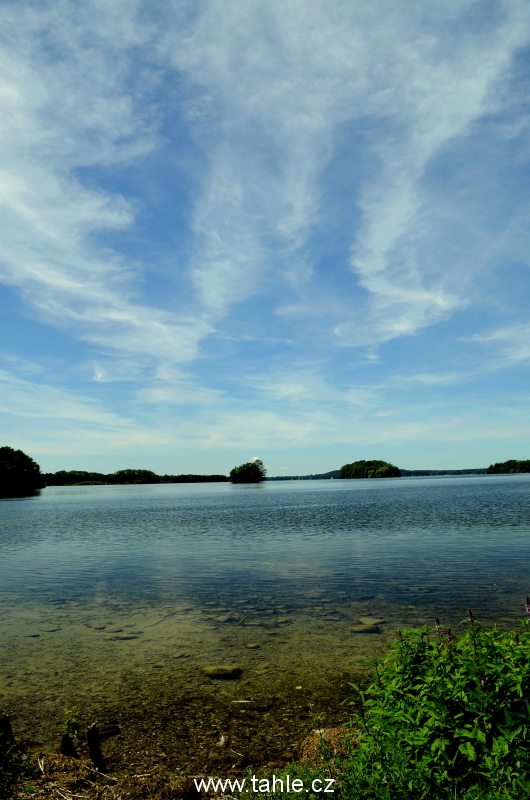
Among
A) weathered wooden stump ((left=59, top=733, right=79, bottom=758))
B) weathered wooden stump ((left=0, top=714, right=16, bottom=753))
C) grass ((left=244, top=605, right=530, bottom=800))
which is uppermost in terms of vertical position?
grass ((left=244, top=605, right=530, bottom=800))

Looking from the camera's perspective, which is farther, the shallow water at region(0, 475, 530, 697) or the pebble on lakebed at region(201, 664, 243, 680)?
the shallow water at region(0, 475, 530, 697)

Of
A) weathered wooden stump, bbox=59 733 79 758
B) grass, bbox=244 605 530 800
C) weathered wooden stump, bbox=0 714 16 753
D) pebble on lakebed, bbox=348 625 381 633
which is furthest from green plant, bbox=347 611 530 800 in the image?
pebble on lakebed, bbox=348 625 381 633

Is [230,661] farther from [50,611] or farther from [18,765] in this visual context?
[50,611]

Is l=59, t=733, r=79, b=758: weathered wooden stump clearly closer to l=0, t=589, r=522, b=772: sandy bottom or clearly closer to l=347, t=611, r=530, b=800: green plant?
l=0, t=589, r=522, b=772: sandy bottom

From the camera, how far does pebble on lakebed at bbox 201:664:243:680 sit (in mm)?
11586

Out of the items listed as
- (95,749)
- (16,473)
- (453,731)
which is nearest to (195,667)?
(95,749)

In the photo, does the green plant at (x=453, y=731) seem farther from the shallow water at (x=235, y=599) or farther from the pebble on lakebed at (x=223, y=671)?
the pebble on lakebed at (x=223, y=671)

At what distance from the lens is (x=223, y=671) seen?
11875mm

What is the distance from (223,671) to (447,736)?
736 cm

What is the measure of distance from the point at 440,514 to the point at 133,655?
49118mm

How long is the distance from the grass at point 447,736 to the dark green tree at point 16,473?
178405 mm

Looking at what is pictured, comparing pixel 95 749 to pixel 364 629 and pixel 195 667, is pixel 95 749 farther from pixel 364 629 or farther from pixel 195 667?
pixel 364 629

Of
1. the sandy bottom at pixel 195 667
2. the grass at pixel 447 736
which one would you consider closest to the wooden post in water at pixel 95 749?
the sandy bottom at pixel 195 667

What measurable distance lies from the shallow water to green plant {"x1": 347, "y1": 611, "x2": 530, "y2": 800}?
550 cm
